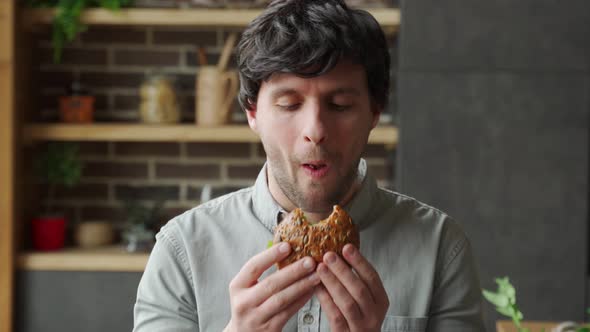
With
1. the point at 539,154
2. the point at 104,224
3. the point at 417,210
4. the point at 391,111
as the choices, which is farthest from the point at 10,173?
the point at 539,154

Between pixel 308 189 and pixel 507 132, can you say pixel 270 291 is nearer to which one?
pixel 308 189

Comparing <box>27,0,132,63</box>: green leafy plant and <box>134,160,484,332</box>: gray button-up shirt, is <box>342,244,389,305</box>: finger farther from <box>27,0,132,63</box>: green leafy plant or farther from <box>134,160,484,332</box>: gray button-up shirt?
<box>27,0,132,63</box>: green leafy plant

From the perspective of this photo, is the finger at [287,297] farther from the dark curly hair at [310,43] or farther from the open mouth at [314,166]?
the dark curly hair at [310,43]

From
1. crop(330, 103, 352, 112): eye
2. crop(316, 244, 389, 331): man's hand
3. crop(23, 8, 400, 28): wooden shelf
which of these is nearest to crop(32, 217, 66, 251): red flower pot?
crop(23, 8, 400, 28): wooden shelf
